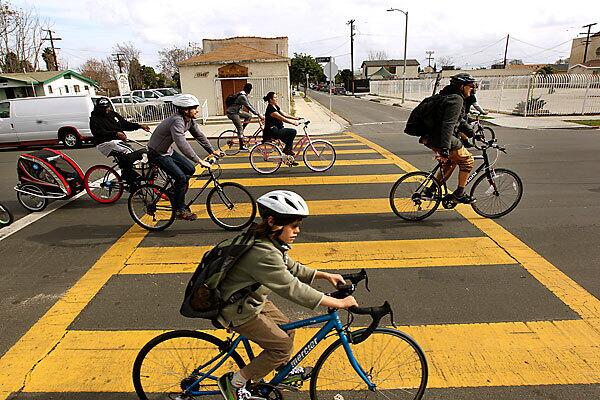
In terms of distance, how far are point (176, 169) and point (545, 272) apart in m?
4.95

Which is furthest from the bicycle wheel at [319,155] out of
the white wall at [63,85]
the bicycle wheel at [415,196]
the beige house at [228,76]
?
the white wall at [63,85]

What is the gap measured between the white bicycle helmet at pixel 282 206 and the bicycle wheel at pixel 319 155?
7.19 m

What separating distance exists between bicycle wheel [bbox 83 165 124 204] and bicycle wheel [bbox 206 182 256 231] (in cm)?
227

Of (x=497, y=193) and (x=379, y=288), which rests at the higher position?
(x=497, y=193)

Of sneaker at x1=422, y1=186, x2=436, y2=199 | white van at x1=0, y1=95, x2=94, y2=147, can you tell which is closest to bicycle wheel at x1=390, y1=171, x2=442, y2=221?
sneaker at x1=422, y1=186, x2=436, y2=199

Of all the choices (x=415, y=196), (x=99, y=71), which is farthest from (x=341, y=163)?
(x=99, y=71)

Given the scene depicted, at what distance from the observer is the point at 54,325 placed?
12.1 feet

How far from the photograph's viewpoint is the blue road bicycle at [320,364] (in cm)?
242

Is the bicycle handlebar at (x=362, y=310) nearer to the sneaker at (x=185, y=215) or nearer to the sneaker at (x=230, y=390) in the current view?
the sneaker at (x=230, y=390)

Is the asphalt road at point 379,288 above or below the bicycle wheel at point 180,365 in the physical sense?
below

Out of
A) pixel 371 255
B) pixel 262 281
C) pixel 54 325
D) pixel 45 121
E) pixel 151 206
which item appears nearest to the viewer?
pixel 262 281

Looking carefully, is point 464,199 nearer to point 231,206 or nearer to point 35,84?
point 231,206

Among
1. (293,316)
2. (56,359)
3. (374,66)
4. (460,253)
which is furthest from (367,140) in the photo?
(374,66)

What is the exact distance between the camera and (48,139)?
15.1 meters
